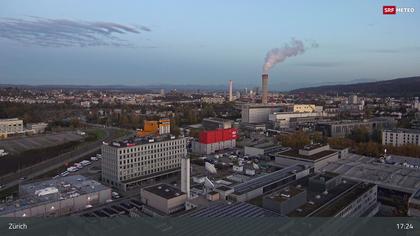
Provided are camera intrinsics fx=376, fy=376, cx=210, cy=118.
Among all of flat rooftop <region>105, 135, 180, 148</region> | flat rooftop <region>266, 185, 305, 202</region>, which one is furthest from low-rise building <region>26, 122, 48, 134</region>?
flat rooftop <region>266, 185, 305, 202</region>

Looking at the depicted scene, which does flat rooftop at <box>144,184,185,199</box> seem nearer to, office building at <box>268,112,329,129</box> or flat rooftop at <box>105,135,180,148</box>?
flat rooftop at <box>105,135,180,148</box>

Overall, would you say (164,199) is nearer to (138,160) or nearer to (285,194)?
(285,194)

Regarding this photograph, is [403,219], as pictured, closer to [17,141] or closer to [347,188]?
[347,188]

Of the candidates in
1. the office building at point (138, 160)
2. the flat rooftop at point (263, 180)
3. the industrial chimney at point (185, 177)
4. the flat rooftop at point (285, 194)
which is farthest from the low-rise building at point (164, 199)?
the office building at point (138, 160)

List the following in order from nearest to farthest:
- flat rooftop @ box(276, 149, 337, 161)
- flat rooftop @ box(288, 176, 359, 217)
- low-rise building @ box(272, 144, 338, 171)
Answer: flat rooftop @ box(288, 176, 359, 217), low-rise building @ box(272, 144, 338, 171), flat rooftop @ box(276, 149, 337, 161)

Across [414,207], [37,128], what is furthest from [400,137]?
[37,128]

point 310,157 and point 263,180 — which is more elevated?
point 310,157
